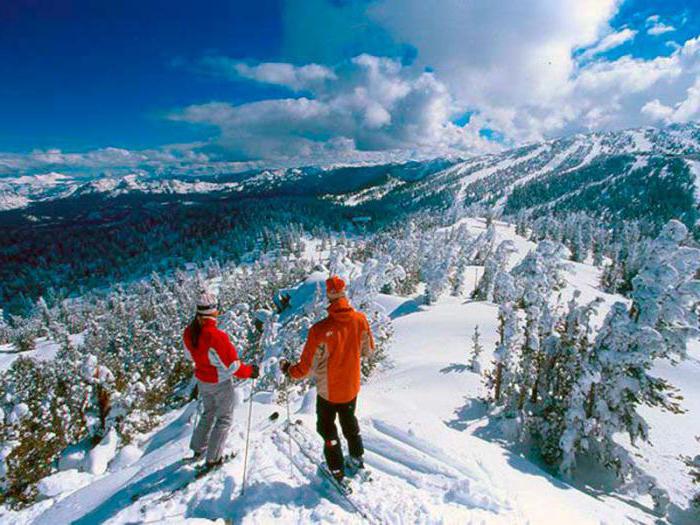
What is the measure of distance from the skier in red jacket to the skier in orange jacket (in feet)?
2.90

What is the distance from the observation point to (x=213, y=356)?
520cm

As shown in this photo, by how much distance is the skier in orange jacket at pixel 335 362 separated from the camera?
16.6ft

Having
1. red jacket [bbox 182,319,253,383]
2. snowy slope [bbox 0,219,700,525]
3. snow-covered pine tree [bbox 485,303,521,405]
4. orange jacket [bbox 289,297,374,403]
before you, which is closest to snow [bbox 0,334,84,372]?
snow-covered pine tree [bbox 485,303,521,405]

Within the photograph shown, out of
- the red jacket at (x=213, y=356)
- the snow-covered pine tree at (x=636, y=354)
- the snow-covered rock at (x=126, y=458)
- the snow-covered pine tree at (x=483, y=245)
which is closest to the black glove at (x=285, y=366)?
the red jacket at (x=213, y=356)

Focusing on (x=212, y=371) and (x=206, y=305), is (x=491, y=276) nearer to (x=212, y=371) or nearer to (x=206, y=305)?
(x=212, y=371)

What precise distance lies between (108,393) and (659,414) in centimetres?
3108

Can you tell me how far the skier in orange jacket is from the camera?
5.06 meters

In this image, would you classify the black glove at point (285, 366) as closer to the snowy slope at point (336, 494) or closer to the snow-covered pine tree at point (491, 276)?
the snowy slope at point (336, 494)

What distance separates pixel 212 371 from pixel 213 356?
352 mm

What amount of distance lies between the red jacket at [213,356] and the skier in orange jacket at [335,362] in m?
0.79

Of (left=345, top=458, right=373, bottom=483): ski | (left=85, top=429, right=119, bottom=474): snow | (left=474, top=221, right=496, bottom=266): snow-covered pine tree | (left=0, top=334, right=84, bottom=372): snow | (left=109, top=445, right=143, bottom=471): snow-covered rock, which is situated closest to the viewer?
(left=345, top=458, right=373, bottom=483): ski

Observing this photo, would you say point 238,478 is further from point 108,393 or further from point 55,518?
point 108,393

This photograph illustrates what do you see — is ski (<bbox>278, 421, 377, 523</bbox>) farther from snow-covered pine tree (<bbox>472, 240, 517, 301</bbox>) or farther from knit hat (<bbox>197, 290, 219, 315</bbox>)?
snow-covered pine tree (<bbox>472, 240, 517, 301</bbox>)

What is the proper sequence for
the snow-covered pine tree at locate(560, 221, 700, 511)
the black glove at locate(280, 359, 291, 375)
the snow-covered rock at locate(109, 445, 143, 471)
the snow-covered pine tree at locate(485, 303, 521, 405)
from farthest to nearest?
the snow-covered pine tree at locate(485, 303, 521, 405) → the snow-covered pine tree at locate(560, 221, 700, 511) → the snow-covered rock at locate(109, 445, 143, 471) → the black glove at locate(280, 359, 291, 375)
